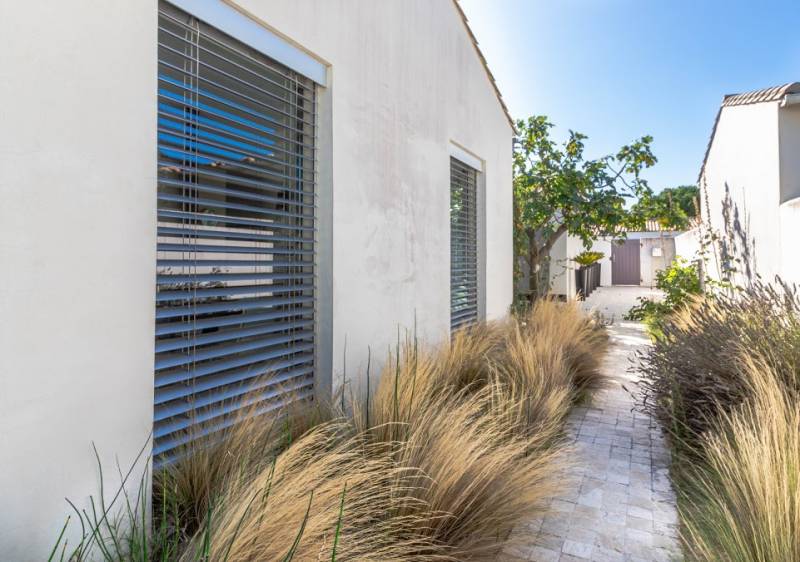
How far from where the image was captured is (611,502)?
3189 millimetres

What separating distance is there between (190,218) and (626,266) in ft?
96.1

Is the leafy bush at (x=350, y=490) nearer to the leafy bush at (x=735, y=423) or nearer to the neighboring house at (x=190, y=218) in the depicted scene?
the neighboring house at (x=190, y=218)

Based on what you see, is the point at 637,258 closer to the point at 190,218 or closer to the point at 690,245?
the point at 690,245

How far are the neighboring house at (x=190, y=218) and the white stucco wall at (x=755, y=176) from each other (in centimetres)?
551

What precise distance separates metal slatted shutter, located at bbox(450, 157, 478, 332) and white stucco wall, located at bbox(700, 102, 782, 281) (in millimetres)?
4421

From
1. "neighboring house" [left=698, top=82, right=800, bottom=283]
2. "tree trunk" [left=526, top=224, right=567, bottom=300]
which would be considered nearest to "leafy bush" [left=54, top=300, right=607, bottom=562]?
"neighboring house" [left=698, top=82, right=800, bottom=283]

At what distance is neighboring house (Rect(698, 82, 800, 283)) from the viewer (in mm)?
6641

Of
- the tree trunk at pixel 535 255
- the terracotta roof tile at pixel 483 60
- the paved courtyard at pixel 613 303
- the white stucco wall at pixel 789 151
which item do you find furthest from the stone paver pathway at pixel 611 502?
the paved courtyard at pixel 613 303

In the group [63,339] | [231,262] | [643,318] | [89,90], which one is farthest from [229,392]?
[643,318]

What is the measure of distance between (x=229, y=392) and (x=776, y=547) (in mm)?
2657

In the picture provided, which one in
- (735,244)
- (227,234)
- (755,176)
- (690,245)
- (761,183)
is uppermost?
(755,176)

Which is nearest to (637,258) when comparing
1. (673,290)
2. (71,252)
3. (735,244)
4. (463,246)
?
(673,290)

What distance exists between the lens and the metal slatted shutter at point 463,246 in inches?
248

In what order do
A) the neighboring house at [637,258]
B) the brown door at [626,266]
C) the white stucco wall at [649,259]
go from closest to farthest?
the neighboring house at [637,258] → the white stucco wall at [649,259] → the brown door at [626,266]
